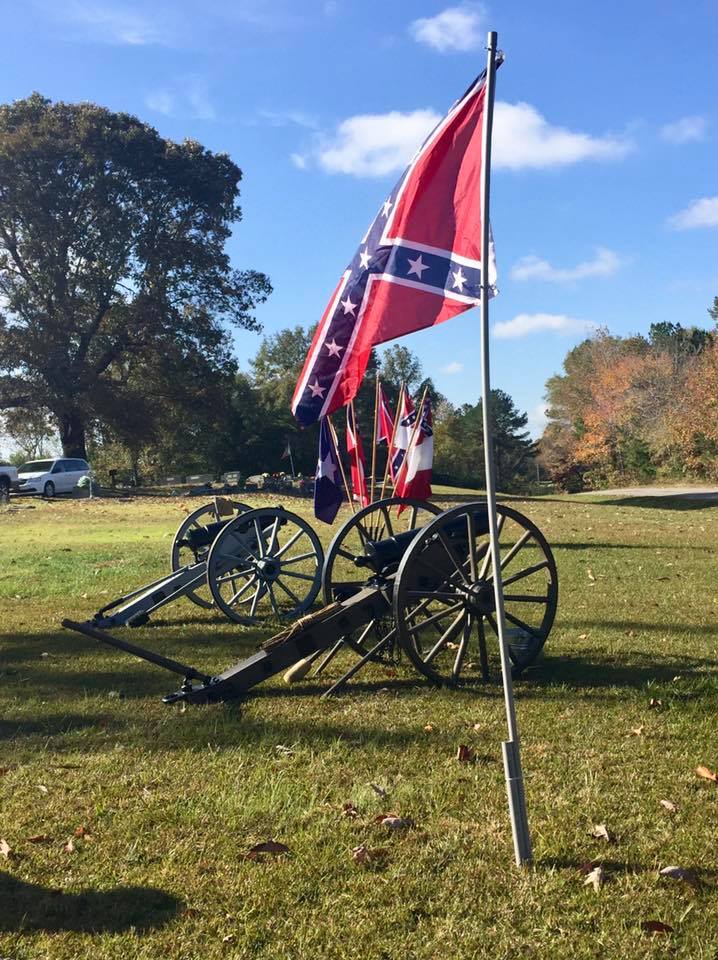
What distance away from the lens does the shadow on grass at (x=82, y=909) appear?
301 cm

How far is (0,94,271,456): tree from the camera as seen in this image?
115 feet

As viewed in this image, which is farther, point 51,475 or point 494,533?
point 51,475

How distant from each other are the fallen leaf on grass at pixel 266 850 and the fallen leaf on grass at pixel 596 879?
3.82 feet

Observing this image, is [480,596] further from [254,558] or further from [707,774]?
[254,558]

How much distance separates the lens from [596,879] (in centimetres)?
322

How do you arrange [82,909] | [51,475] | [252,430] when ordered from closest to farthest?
[82,909]
[51,475]
[252,430]

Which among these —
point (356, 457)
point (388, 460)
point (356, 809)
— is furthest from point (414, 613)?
point (356, 457)

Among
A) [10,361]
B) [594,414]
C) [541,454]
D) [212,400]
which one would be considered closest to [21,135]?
[10,361]

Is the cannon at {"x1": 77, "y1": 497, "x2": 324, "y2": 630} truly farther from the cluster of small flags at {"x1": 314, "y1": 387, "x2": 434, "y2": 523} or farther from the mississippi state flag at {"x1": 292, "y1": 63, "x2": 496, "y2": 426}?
the mississippi state flag at {"x1": 292, "y1": 63, "x2": 496, "y2": 426}

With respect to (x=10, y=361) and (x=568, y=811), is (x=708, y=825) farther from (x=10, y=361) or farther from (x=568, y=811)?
(x=10, y=361)

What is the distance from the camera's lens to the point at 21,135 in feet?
115

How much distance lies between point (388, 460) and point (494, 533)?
249 inches

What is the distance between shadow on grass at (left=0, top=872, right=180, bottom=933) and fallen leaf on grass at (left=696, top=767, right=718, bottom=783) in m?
2.49

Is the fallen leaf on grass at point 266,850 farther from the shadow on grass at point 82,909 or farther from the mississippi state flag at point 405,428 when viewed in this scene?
the mississippi state flag at point 405,428
